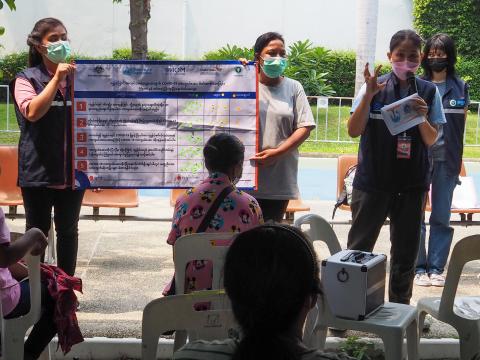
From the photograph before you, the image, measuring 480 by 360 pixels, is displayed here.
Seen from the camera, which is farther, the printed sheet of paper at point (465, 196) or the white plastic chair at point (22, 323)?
the printed sheet of paper at point (465, 196)

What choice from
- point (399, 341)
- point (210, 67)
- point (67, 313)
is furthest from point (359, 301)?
point (210, 67)

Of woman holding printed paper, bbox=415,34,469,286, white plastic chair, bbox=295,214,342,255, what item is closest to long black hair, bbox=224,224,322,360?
white plastic chair, bbox=295,214,342,255

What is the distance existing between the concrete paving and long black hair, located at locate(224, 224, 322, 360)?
335 cm

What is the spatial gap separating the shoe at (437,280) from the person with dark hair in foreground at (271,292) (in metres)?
5.05

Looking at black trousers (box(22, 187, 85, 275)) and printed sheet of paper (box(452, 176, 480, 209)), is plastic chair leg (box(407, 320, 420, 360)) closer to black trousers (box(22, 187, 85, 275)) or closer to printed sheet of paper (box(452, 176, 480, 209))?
black trousers (box(22, 187, 85, 275))

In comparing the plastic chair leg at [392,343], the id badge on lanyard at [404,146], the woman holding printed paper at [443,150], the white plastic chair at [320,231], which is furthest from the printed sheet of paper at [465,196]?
the plastic chair leg at [392,343]

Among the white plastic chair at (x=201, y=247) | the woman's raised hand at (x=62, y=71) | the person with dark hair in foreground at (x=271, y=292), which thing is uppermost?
the woman's raised hand at (x=62, y=71)

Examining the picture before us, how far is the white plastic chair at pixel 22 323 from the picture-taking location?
3861 mm

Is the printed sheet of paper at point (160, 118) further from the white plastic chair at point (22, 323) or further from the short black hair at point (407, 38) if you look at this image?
the white plastic chair at point (22, 323)

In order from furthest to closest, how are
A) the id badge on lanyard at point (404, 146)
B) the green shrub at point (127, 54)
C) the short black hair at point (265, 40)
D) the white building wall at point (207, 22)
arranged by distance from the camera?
the white building wall at point (207, 22) → the green shrub at point (127, 54) → the short black hair at point (265, 40) → the id badge on lanyard at point (404, 146)

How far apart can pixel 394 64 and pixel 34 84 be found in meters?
2.40

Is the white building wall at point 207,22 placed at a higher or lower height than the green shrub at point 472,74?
higher

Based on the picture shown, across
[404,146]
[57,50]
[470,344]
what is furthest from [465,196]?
[57,50]

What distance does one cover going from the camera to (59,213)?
223 inches
